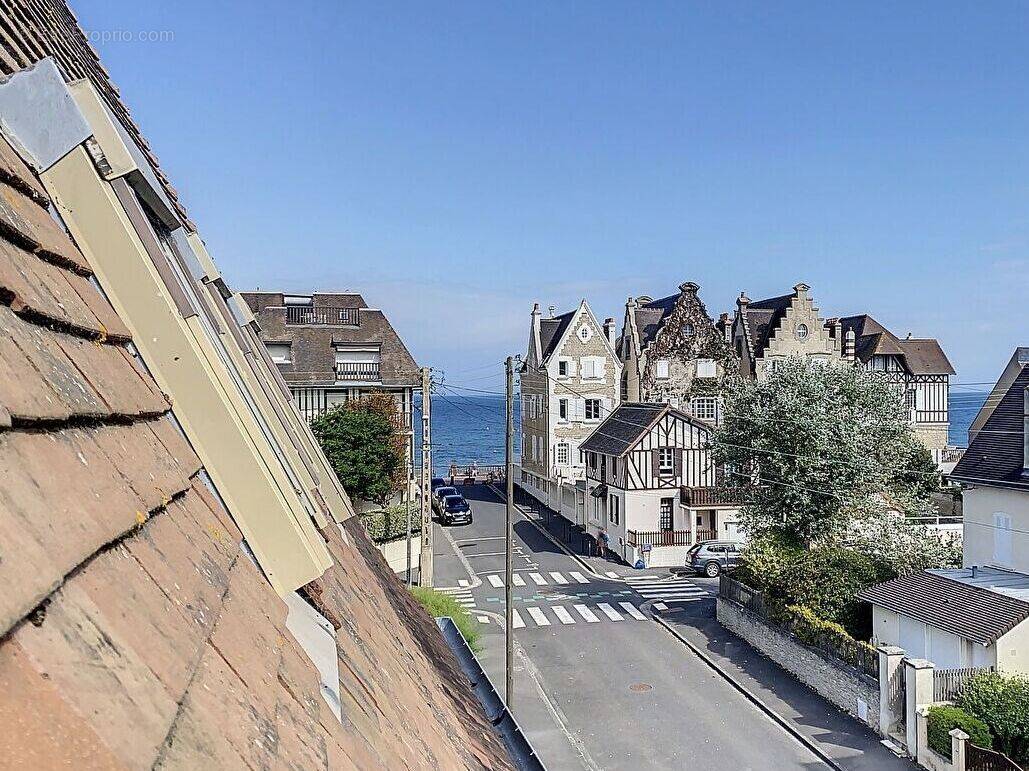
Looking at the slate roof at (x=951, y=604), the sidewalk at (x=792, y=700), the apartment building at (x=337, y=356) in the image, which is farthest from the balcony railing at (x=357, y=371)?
the slate roof at (x=951, y=604)

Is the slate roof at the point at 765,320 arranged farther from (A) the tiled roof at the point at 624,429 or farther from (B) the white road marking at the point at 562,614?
(B) the white road marking at the point at 562,614

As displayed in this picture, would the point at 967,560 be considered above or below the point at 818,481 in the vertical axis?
below

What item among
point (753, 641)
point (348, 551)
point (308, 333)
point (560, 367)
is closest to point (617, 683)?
point (753, 641)

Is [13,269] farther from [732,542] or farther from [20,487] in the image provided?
[732,542]

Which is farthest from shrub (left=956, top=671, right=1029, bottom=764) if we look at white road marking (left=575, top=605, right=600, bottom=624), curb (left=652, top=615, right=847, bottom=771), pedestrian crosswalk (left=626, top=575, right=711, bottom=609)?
pedestrian crosswalk (left=626, top=575, right=711, bottom=609)

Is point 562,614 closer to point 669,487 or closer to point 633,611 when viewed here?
point 633,611

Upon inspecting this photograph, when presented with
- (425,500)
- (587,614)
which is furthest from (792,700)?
(425,500)

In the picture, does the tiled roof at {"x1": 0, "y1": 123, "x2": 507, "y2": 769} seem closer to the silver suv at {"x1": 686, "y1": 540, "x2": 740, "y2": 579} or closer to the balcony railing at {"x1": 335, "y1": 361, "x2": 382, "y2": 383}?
the silver suv at {"x1": 686, "y1": 540, "x2": 740, "y2": 579}
